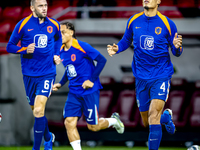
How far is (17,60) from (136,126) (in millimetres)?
3236

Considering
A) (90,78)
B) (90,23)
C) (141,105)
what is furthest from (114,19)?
(141,105)

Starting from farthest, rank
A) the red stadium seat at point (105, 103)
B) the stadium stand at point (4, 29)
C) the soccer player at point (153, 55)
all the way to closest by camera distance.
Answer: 1. the stadium stand at point (4, 29)
2. the red stadium seat at point (105, 103)
3. the soccer player at point (153, 55)

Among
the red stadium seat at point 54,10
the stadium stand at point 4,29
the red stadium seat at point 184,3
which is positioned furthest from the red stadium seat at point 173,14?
the stadium stand at point 4,29

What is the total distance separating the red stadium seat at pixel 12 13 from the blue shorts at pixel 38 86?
5.69m

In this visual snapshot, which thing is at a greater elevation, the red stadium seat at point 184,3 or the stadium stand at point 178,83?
the red stadium seat at point 184,3

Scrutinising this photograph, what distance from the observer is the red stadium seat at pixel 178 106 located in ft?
33.0

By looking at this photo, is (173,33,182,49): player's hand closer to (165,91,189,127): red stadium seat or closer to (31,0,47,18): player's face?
(31,0,47,18): player's face

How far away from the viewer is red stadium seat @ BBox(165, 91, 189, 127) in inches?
396

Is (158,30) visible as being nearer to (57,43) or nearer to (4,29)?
(57,43)

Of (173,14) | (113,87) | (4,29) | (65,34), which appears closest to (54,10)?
(4,29)

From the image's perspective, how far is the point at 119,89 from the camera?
10781mm

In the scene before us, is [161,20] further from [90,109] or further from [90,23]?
[90,23]

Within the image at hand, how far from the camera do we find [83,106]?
257 inches

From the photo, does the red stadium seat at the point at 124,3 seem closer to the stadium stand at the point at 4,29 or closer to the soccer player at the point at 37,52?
the stadium stand at the point at 4,29
